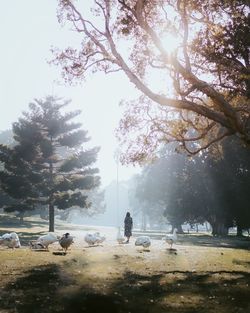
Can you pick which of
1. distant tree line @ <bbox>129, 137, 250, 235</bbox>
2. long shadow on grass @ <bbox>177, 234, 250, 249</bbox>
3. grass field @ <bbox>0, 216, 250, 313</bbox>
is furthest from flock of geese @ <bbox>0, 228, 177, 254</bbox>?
distant tree line @ <bbox>129, 137, 250, 235</bbox>

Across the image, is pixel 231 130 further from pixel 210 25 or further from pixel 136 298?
pixel 136 298

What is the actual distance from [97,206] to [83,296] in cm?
A: 9987

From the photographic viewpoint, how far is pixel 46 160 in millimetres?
49406

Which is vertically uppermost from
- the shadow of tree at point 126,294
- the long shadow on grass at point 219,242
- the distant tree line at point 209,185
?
the distant tree line at point 209,185

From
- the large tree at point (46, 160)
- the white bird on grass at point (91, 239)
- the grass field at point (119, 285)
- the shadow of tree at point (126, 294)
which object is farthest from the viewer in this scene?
the large tree at point (46, 160)

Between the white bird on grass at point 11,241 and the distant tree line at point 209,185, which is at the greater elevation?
the distant tree line at point 209,185

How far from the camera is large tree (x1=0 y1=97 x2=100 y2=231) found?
1861 inches

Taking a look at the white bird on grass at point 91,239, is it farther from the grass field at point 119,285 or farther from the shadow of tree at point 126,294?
the shadow of tree at point 126,294

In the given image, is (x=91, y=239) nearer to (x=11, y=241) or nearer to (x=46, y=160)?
(x=11, y=241)

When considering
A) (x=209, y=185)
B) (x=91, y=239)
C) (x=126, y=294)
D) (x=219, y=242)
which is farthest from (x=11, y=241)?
(x=209, y=185)

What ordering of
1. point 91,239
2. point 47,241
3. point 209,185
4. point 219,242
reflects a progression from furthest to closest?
point 209,185 < point 219,242 < point 91,239 < point 47,241

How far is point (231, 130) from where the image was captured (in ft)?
57.8

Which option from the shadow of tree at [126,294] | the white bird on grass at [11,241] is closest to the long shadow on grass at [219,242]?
the white bird on grass at [11,241]

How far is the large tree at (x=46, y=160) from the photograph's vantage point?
47281mm
